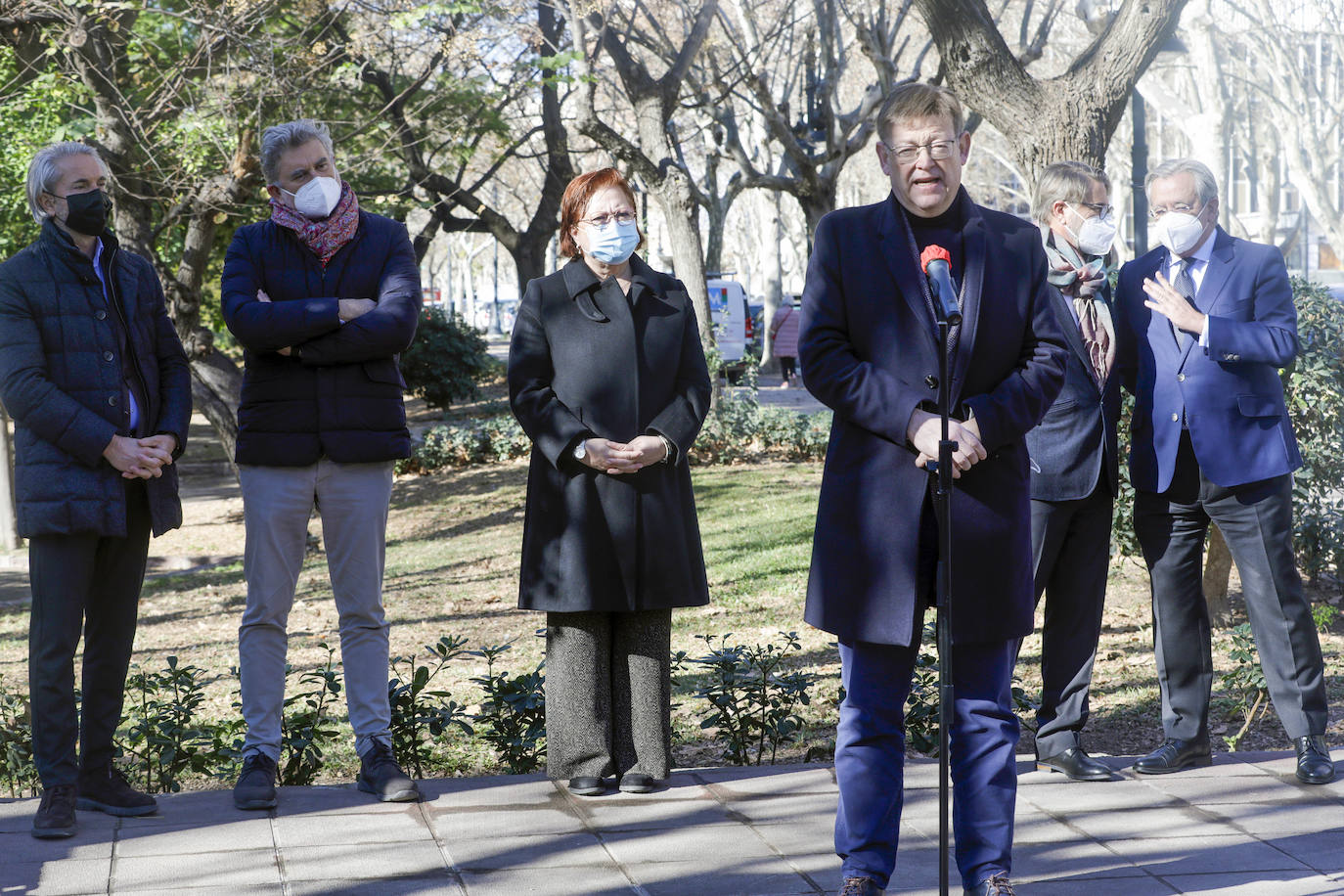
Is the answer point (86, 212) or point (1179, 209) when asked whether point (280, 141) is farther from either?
point (1179, 209)

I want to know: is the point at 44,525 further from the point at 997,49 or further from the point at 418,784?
the point at 997,49

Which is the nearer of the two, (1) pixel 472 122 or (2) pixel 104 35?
(2) pixel 104 35

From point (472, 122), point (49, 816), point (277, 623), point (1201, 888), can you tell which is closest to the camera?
point (1201, 888)

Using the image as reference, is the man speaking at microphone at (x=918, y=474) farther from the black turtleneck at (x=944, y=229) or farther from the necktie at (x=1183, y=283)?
the necktie at (x=1183, y=283)

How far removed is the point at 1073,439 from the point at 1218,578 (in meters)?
3.39

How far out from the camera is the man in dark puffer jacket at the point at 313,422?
464cm

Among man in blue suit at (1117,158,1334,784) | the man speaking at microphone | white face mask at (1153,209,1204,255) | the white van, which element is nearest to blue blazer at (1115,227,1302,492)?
man in blue suit at (1117,158,1334,784)

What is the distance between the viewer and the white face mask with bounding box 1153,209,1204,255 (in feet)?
16.0

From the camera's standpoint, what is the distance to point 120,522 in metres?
4.38

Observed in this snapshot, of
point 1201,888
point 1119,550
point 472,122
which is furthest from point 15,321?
point 472,122

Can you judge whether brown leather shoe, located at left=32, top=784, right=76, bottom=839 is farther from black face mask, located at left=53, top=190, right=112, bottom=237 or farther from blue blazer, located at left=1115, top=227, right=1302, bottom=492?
blue blazer, located at left=1115, top=227, right=1302, bottom=492

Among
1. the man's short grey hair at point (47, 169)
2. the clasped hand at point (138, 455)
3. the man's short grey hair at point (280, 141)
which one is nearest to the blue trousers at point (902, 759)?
the clasped hand at point (138, 455)

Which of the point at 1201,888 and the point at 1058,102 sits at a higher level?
the point at 1058,102

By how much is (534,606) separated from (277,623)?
2.80ft
